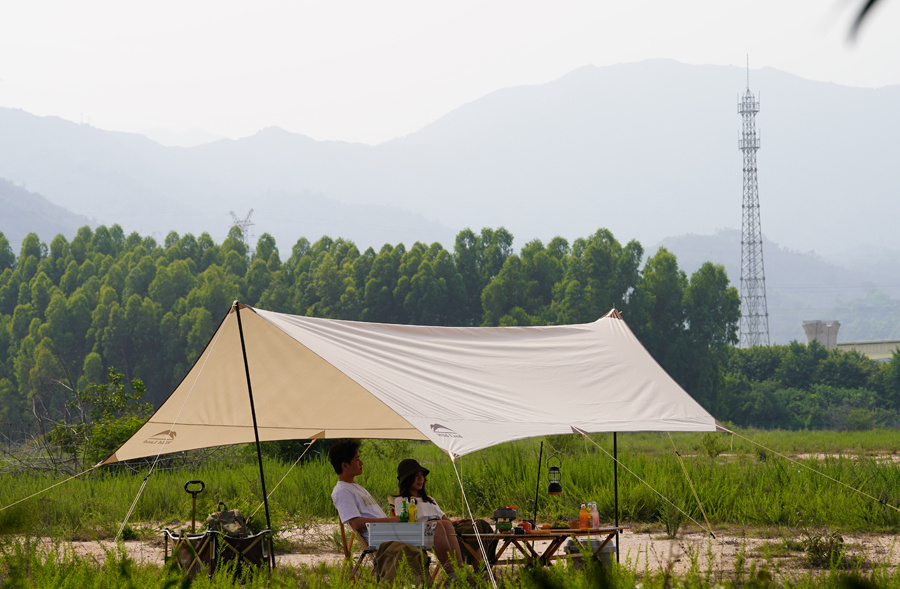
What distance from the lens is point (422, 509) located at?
565 cm

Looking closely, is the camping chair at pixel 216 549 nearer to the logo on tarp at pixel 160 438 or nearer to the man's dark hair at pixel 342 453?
the man's dark hair at pixel 342 453

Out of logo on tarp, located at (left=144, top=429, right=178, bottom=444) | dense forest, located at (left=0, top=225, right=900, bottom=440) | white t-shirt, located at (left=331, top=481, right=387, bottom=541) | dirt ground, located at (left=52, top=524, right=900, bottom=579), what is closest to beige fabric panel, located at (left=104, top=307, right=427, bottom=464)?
logo on tarp, located at (left=144, top=429, right=178, bottom=444)

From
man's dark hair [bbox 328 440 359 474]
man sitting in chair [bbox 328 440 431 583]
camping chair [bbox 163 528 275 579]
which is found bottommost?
camping chair [bbox 163 528 275 579]

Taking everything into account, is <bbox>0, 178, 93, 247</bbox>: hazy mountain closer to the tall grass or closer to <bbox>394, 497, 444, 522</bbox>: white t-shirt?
the tall grass

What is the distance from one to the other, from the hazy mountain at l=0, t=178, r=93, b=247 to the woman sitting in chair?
174209 millimetres

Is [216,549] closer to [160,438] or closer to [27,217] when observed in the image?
[160,438]

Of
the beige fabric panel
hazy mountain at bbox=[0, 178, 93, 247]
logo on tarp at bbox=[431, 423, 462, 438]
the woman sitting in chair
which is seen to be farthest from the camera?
hazy mountain at bbox=[0, 178, 93, 247]

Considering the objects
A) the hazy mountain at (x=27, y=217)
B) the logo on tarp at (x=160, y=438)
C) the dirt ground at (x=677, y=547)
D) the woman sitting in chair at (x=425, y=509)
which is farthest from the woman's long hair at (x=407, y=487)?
the hazy mountain at (x=27, y=217)

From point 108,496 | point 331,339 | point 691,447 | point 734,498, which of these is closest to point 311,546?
point 331,339

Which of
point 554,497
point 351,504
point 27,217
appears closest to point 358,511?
point 351,504

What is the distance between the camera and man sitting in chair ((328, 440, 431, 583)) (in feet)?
16.6

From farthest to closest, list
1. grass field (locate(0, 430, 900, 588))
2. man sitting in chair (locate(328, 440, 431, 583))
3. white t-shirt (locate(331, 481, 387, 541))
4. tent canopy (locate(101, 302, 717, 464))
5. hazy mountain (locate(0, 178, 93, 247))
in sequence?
hazy mountain (locate(0, 178, 93, 247))
grass field (locate(0, 430, 900, 588))
white t-shirt (locate(331, 481, 387, 541))
tent canopy (locate(101, 302, 717, 464))
man sitting in chair (locate(328, 440, 431, 583))

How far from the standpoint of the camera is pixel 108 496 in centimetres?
1029

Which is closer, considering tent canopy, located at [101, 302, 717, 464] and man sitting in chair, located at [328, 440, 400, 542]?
tent canopy, located at [101, 302, 717, 464]
